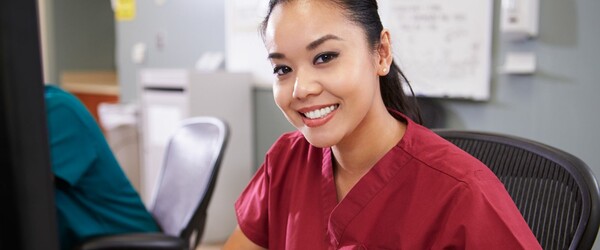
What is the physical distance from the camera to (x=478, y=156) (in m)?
0.98

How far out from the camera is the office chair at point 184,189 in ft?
4.38

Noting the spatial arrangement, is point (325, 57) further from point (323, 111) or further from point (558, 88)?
point (558, 88)

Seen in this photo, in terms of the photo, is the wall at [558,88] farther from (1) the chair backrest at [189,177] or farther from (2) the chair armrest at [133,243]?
(2) the chair armrest at [133,243]

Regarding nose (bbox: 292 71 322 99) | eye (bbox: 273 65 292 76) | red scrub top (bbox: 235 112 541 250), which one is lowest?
red scrub top (bbox: 235 112 541 250)

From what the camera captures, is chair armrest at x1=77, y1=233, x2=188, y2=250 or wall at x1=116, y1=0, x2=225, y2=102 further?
wall at x1=116, y1=0, x2=225, y2=102

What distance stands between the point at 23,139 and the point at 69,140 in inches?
52.9

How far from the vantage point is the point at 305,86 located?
85cm

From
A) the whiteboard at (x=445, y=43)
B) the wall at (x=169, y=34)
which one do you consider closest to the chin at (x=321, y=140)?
the whiteboard at (x=445, y=43)

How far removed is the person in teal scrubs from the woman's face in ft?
2.67

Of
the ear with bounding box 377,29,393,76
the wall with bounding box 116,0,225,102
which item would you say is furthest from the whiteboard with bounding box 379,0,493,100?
the wall with bounding box 116,0,225,102

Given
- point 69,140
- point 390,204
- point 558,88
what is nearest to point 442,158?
point 390,204

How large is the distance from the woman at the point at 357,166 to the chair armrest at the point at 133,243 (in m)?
0.34

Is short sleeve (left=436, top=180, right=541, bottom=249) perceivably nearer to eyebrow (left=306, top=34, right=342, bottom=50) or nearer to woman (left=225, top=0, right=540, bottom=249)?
woman (left=225, top=0, right=540, bottom=249)

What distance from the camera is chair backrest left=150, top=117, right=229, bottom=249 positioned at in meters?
1.43
